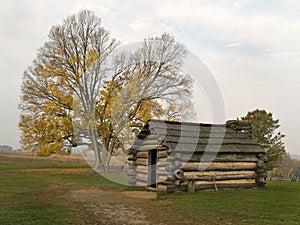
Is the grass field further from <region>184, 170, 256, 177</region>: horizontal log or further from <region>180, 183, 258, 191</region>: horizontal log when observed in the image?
<region>184, 170, 256, 177</region>: horizontal log

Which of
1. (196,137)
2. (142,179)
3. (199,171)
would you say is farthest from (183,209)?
(142,179)

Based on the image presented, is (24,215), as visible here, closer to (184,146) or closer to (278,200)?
(184,146)

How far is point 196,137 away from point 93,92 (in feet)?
50.9

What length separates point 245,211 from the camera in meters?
10.5

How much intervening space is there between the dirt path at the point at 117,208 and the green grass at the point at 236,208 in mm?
888

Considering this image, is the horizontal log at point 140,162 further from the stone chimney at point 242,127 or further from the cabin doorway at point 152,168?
the stone chimney at point 242,127

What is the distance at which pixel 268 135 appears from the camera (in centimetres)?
3662

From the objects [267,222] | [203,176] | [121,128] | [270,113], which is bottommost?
[267,222]

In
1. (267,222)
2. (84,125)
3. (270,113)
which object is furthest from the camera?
(270,113)

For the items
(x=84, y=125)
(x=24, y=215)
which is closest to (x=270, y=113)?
(x=84, y=125)

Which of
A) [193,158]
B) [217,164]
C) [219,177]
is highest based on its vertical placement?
[193,158]

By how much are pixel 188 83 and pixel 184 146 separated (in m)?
16.3

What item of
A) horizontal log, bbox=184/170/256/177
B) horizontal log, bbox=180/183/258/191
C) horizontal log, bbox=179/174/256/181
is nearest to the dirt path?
horizontal log, bbox=180/183/258/191

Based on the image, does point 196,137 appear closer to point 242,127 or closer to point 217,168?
point 217,168
